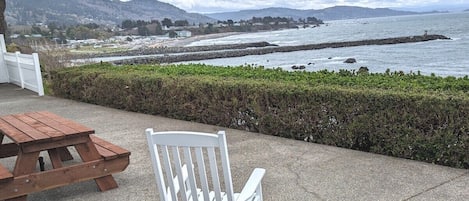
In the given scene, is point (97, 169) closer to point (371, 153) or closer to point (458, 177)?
point (371, 153)

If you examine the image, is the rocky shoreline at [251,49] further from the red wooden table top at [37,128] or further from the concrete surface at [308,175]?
the red wooden table top at [37,128]

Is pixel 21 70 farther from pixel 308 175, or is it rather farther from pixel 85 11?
pixel 85 11

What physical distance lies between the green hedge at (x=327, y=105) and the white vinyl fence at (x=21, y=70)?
3.83m

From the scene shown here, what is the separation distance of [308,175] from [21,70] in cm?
1077

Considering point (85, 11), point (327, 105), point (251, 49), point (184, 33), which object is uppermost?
point (85, 11)

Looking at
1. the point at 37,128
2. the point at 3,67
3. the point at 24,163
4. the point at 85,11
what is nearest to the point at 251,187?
the point at 24,163

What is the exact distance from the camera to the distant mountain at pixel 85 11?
6812 cm

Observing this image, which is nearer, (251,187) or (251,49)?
(251,187)

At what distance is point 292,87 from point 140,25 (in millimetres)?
110912

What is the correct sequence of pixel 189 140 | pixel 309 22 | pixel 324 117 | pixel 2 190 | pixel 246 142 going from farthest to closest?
pixel 309 22 → pixel 246 142 → pixel 324 117 → pixel 2 190 → pixel 189 140

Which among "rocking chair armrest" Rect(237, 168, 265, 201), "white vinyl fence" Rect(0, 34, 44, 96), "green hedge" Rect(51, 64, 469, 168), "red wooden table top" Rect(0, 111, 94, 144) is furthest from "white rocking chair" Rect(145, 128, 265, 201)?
"white vinyl fence" Rect(0, 34, 44, 96)

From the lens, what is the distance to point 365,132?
509 centimetres

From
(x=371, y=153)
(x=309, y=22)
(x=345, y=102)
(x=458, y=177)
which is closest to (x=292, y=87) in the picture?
(x=345, y=102)

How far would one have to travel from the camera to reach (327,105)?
5359mm
